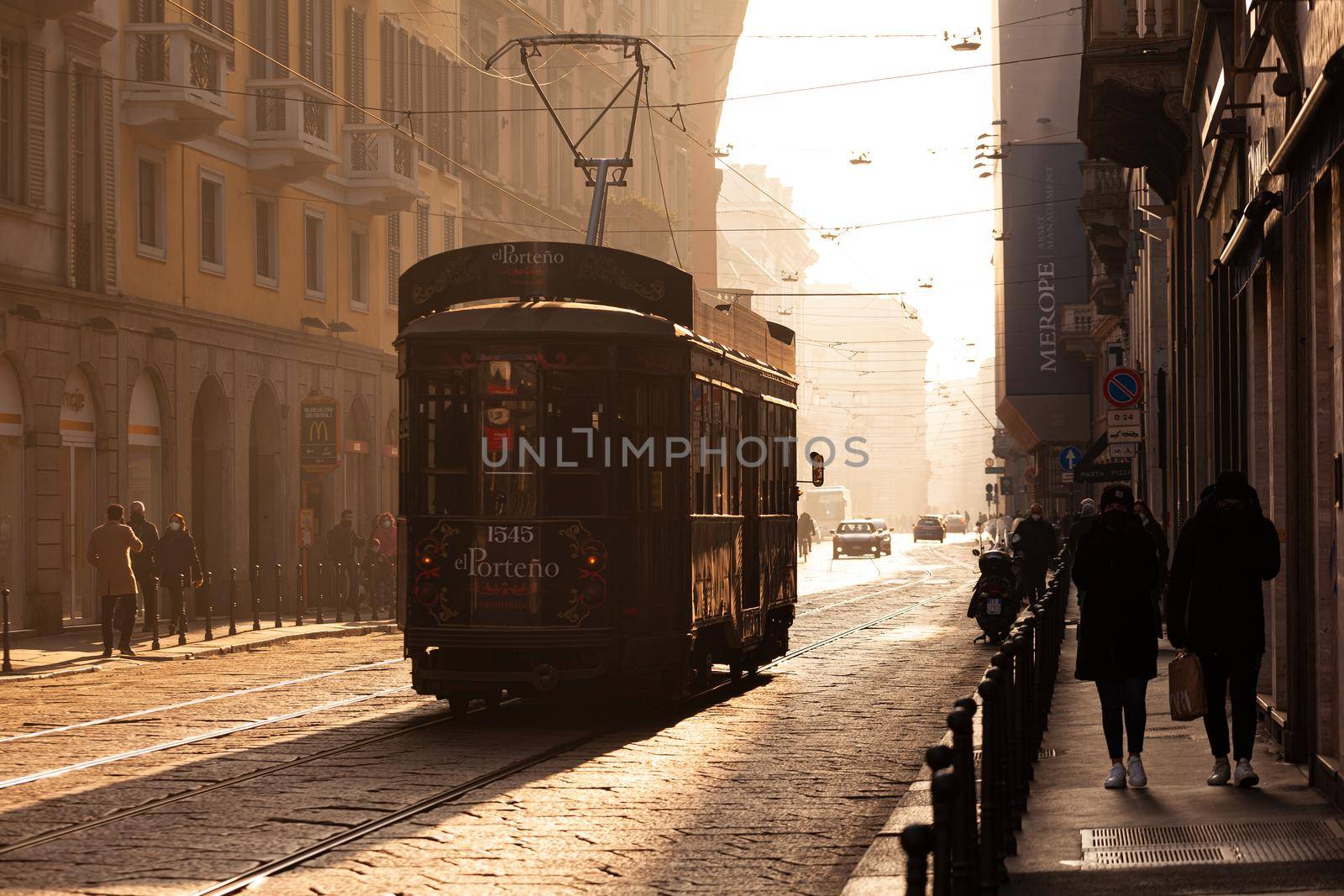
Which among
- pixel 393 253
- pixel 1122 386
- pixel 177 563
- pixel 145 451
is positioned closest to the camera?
pixel 1122 386

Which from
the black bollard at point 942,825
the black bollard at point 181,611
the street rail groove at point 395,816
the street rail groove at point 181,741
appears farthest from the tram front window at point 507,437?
the black bollard at point 181,611

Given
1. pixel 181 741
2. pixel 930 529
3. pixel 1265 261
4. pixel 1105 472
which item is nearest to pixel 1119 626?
pixel 1265 261

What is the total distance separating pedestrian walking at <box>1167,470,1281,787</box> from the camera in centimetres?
1065

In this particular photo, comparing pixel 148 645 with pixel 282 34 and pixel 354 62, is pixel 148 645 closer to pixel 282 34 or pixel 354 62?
pixel 282 34

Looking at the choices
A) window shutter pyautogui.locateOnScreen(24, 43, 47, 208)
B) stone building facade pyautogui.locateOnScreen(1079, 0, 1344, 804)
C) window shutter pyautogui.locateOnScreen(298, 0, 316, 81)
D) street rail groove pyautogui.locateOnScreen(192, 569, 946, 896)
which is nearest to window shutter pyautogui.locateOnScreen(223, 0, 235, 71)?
window shutter pyautogui.locateOnScreen(298, 0, 316, 81)

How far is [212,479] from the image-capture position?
33.5m

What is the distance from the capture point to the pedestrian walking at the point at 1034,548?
30.8 m

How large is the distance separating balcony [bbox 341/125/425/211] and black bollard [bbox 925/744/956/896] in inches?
1286

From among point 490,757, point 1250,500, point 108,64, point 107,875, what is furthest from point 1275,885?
point 108,64

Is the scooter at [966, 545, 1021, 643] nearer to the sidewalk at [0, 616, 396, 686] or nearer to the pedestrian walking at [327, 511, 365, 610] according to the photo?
the sidewalk at [0, 616, 396, 686]

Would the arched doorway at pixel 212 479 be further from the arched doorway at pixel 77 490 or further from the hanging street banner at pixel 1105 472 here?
the hanging street banner at pixel 1105 472

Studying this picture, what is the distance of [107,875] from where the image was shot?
8773 mm

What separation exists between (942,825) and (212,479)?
28893 millimetres

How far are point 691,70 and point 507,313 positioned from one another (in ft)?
201
